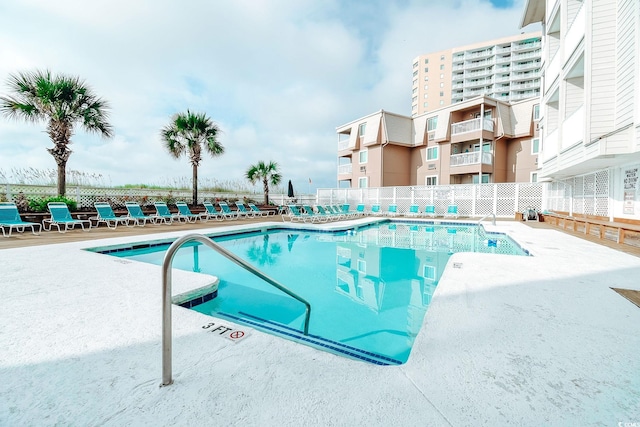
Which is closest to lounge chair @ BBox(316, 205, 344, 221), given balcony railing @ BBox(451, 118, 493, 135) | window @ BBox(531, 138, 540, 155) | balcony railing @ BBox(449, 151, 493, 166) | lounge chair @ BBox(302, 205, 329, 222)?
lounge chair @ BBox(302, 205, 329, 222)

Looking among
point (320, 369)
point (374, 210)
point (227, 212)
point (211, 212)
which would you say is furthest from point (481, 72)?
point (320, 369)

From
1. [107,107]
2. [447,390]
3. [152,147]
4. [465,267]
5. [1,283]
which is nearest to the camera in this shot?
[447,390]

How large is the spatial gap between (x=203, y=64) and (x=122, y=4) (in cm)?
424

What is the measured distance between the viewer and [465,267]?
15.6 feet

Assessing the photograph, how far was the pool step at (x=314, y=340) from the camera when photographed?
272 cm

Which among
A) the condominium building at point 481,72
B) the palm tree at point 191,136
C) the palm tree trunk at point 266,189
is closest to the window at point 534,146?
the palm tree trunk at point 266,189

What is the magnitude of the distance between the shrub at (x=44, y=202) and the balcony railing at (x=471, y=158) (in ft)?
70.7

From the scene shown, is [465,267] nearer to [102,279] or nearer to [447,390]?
[447,390]

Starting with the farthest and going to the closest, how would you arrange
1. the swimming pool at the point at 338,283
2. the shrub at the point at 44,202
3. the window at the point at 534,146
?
the window at the point at 534,146
the shrub at the point at 44,202
the swimming pool at the point at 338,283

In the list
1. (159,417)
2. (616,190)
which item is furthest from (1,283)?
(616,190)

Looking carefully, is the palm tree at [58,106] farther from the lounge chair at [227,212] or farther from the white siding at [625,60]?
the white siding at [625,60]

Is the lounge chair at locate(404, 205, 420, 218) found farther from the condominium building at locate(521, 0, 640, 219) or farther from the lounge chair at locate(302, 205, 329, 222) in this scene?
the condominium building at locate(521, 0, 640, 219)

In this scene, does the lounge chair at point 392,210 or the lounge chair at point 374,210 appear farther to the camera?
the lounge chair at point 374,210

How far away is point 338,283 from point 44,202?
11929 mm
